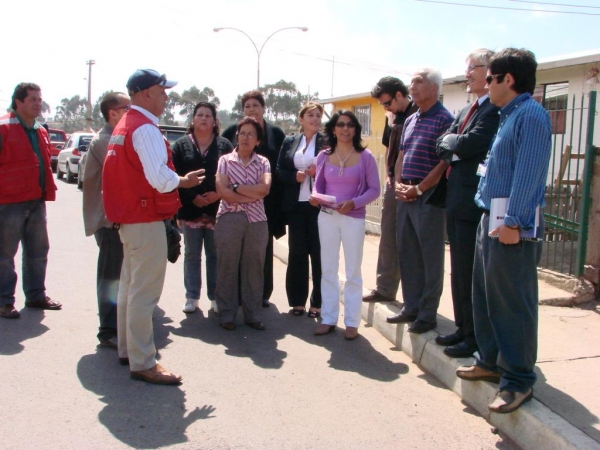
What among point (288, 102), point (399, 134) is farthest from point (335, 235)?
point (288, 102)

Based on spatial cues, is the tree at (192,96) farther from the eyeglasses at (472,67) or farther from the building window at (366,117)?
the eyeglasses at (472,67)

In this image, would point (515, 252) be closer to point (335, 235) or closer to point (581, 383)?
point (581, 383)

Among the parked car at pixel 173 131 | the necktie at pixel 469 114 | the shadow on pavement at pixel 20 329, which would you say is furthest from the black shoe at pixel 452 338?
the parked car at pixel 173 131

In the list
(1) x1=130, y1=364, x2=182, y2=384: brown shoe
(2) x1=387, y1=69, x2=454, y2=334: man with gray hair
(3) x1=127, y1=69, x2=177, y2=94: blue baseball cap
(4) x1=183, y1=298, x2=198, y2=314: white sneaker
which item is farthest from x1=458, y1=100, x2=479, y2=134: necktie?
(4) x1=183, y1=298, x2=198, y2=314: white sneaker

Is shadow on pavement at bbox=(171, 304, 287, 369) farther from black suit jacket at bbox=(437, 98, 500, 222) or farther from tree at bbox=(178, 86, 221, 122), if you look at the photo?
tree at bbox=(178, 86, 221, 122)

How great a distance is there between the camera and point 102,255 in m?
5.00

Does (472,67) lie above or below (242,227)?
above

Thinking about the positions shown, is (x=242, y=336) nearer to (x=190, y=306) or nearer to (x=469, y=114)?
(x=190, y=306)

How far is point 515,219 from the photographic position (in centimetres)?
328

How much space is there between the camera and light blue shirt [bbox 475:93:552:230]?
328 cm

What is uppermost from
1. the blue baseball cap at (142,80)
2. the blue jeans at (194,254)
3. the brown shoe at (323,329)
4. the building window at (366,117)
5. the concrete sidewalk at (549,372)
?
the building window at (366,117)

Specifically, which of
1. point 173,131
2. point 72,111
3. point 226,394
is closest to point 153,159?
point 226,394

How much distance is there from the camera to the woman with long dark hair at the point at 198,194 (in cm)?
591

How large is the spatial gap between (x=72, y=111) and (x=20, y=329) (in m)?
142
